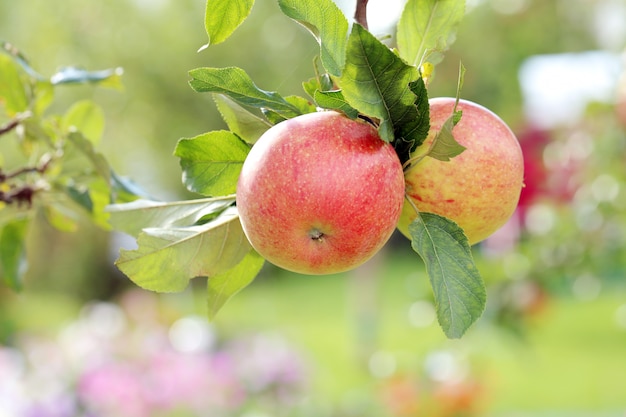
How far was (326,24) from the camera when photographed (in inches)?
17.2

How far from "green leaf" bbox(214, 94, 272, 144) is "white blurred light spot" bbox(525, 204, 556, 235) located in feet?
5.23

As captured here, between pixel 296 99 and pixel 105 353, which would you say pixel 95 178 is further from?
pixel 105 353

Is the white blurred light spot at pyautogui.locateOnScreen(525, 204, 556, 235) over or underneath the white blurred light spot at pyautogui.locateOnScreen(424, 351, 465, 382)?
over

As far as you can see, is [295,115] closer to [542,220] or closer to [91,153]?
[91,153]

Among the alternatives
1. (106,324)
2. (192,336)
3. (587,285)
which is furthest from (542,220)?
(192,336)

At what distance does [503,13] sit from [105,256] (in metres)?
4.97

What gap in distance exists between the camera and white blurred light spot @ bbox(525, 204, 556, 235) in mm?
1993

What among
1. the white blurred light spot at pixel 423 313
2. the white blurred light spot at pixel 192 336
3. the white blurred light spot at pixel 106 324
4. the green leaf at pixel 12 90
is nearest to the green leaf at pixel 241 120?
the green leaf at pixel 12 90

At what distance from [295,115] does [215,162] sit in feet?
0.21

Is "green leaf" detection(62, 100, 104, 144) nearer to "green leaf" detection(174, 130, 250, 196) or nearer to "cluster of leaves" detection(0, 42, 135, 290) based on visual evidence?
"cluster of leaves" detection(0, 42, 135, 290)

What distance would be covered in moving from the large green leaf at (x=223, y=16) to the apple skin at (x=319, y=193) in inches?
2.7

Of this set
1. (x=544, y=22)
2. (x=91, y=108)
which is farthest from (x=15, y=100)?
(x=544, y=22)

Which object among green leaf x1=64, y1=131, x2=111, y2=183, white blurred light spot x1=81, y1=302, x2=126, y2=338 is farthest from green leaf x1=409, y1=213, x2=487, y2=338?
white blurred light spot x1=81, y1=302, x2=126, y2=338

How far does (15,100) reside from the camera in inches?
30.5
